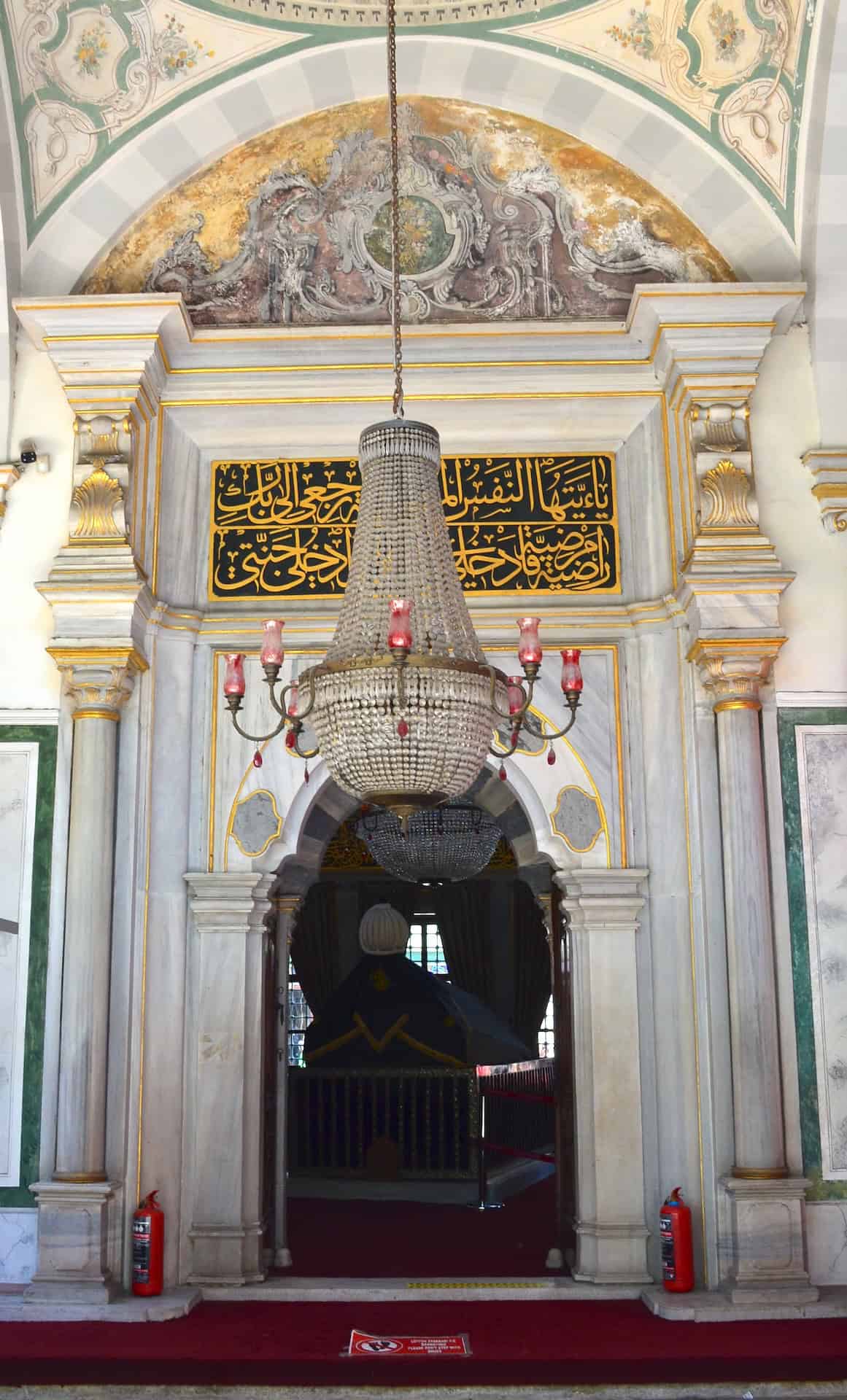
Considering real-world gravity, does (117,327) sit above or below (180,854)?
above

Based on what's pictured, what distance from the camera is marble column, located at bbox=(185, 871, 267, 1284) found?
182 inches

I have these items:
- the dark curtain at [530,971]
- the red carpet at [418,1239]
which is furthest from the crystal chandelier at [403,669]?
the dark curtain at [530,971]

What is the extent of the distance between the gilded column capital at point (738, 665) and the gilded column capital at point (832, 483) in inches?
22.1

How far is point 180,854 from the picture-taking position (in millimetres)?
4867

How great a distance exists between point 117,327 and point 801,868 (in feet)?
9.75

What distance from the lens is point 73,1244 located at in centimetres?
434

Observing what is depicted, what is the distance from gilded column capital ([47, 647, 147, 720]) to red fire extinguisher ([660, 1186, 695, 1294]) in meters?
2.43

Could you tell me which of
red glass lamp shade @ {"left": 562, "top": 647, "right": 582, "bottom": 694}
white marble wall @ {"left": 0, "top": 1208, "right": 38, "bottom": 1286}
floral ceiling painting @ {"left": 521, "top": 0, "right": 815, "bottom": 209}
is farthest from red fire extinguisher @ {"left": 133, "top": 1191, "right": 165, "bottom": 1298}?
floral ceiling painting @ {"left": 521, "top": 0, "right": 815, "bottom": 209}

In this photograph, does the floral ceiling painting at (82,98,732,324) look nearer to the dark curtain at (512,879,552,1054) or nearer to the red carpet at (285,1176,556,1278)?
the red carpet at (285,1176,556,1278)

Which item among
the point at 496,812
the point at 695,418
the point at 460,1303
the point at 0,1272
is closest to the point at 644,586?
the point at 695,418

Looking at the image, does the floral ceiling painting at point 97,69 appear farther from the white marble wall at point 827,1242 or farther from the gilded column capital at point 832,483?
the white marble wall at point 827,1242

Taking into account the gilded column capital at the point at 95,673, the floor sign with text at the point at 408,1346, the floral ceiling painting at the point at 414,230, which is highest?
the floral ceiling painting at the point at 414,230

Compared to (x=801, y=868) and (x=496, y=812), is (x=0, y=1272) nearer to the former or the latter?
(x=496, y=812)

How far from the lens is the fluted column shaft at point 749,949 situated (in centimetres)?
441
